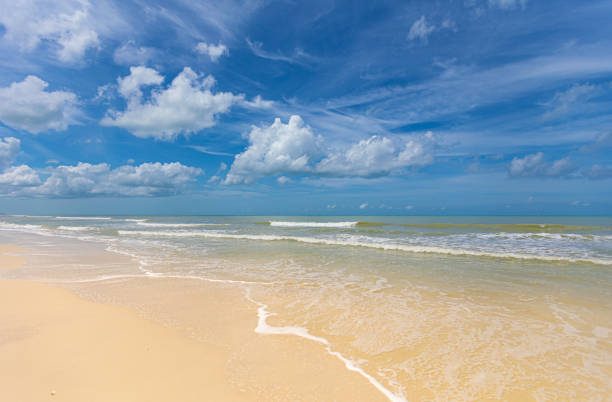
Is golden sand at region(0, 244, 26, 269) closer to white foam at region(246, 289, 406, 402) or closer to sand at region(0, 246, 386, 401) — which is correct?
sand at region(0, 246, 386, 401)

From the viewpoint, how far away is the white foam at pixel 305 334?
3.06 metres

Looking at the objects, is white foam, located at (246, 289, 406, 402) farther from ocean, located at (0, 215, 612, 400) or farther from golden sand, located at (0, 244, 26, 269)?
golden sand, located at (0, 244, 26, 269)

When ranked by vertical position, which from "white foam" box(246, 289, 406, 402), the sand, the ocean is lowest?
the ocean

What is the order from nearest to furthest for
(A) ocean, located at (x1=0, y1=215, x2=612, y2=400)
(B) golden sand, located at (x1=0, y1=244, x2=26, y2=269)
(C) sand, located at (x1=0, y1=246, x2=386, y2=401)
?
(C) sand, located at (x1=0, y1=246, x2=386, y2=401) → (A) ocean, located at (x1=0, y1=215, x2=612, y2=400) → (B) golden sand, located at (x1=0, y1=244, x2=26, y2=269)

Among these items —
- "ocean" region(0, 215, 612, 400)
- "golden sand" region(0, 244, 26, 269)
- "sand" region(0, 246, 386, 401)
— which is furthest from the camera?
"golden sand" region(0, 244, 26, 269)

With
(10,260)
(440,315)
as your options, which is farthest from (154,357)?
(10,260)

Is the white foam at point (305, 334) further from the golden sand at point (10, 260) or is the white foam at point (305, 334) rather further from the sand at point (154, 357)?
the golden sand at point (10, 260)

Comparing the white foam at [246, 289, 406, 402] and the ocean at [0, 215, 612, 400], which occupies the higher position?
the white foam at [246, 289, 406, 402]

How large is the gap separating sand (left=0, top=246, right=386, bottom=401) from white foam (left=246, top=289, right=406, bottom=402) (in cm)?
10

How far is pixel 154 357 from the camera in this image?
3729mm

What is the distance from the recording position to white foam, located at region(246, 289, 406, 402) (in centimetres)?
306

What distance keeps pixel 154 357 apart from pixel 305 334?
2121mm

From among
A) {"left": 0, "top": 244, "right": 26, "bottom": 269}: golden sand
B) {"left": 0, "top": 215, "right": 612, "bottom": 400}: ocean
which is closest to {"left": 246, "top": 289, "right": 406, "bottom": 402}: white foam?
{"left": 0, "top": 215, "right": 612, "bottom": 400}: ocean

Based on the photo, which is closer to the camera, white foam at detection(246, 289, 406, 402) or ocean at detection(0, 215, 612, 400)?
white foam at detection(246, 289, 406, 402)
